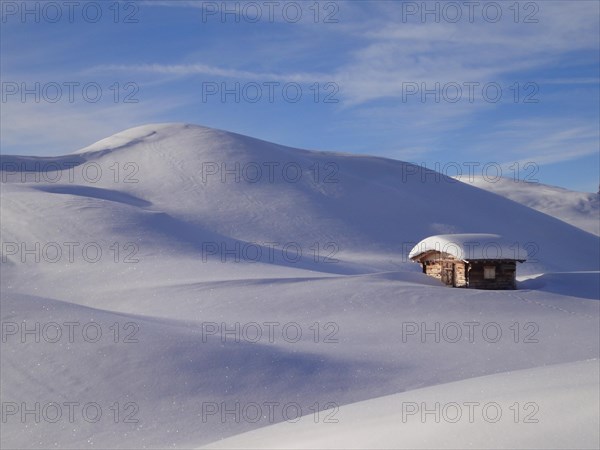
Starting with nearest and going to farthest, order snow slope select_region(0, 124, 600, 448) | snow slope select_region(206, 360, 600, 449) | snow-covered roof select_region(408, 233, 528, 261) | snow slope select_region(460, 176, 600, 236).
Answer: snow slope select_region(206, 360, 600, 449)
snow slope select_region(0, 124, 600, 448)
snow-covered roof select_region(408, 233, 528, 261)
snow slope select_region(460, 176, 600, 236)

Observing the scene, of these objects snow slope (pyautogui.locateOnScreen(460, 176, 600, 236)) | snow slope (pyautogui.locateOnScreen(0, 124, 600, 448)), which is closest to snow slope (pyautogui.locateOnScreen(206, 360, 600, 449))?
snow slope (pyautogui.locateOnScreen(0, 124, 600, 448))

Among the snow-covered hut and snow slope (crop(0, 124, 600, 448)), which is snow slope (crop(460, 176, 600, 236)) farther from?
the snow-covered hut

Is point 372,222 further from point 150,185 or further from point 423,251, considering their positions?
point 423,251

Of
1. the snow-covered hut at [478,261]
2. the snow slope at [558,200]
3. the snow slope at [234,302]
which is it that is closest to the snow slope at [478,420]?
the snow slope at [234,302]

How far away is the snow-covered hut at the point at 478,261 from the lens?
69.2 feet

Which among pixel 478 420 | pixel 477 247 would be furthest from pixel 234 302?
Answer: pixel 478 420

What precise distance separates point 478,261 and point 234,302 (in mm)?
7694

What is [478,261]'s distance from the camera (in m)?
21.1

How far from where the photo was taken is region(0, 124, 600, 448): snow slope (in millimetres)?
10766

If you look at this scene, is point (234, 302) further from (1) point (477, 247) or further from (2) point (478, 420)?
(2) point (478, 420)

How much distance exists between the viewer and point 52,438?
966 centimetres

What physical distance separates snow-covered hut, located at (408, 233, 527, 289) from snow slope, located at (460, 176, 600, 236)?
56128 millimetres

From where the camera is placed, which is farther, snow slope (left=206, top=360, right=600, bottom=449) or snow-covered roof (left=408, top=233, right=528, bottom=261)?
snow-covered roof (left=408, top=233, right=528, bottom=261)

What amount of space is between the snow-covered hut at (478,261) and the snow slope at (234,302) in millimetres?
1191
